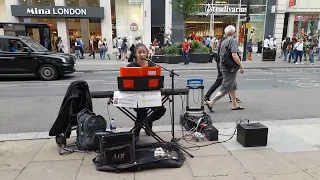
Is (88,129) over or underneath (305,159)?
over

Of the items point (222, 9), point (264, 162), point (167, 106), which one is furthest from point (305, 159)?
point (222, 9)

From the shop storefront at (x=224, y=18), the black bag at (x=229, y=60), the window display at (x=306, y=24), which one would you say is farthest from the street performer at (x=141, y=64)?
the window display at (x=306, y=24)

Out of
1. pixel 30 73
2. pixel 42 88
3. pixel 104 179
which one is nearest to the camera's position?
pixel 104 179

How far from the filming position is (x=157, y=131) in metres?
5.11

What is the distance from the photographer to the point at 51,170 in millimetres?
3605

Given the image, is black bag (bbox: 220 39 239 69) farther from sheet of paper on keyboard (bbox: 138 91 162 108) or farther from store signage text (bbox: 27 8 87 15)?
store signage text (bbox: 27 8 87 15)

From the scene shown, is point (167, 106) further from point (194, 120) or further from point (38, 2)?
point (38, 2)

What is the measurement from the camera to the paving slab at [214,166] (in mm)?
3523

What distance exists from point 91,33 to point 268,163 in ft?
80.1

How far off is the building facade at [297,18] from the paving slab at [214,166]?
25803 mm

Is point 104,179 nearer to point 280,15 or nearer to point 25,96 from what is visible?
point 25,96

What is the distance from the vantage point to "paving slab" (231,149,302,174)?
357 centimetres

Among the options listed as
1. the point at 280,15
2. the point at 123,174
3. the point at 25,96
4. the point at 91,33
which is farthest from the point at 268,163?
the point at 280,15

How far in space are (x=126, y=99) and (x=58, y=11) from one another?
22574 millimetres
